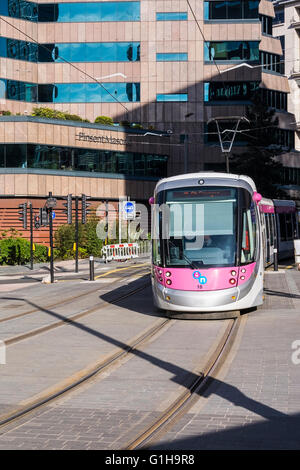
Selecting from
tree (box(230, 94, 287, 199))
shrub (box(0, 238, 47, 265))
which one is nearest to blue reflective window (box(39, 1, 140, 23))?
tree (box(230, 94, 287, 199))

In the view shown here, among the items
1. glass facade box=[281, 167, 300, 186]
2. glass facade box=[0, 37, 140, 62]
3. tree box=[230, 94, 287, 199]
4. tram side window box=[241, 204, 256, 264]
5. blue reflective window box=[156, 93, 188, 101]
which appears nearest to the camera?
tram side window box=[241, 204, 256, 264]

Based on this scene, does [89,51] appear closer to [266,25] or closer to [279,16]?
[266,25]

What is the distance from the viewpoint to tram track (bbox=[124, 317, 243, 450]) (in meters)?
7.31

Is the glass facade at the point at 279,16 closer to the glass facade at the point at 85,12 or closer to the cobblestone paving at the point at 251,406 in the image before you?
the glass facade at the point at 85,12

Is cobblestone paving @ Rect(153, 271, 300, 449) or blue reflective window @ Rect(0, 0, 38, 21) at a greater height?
blue reflective window @ Rect(0, 0, 38, 21)

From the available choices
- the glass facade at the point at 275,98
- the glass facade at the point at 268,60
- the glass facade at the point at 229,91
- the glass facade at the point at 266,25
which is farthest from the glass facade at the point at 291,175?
the glass facade at the point at 266,25

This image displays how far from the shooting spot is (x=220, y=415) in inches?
325

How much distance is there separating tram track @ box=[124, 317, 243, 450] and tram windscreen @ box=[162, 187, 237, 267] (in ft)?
8.58

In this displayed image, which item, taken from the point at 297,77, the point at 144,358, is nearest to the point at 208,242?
the point at 144,358

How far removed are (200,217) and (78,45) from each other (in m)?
46.5

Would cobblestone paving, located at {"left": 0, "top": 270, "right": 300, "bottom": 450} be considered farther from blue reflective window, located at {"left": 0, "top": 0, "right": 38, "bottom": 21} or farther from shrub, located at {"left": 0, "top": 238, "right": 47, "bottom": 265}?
blue reflective window, located at {"left": 0, "top": 0, "right": 38, "bottom": 21}

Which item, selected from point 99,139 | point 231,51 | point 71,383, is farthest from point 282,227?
point 231,51

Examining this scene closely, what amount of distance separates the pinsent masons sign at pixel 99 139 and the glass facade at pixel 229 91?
1076cm
